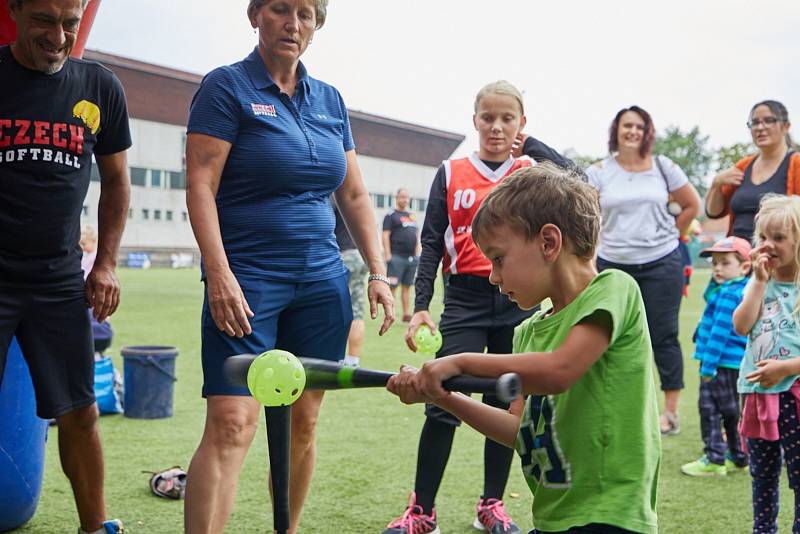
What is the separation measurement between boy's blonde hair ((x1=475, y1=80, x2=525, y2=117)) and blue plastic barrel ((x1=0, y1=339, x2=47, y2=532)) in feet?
7.61

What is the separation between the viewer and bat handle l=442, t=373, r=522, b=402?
5.96ft

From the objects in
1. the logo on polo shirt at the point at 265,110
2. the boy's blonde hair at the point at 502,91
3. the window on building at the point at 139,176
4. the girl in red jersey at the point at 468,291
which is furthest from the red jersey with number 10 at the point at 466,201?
the window on building at the point at 139,176

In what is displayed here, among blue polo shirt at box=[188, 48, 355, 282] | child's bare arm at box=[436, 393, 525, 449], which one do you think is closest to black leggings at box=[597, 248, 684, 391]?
blue polo shirt at box=[188, 48, 355, 282]

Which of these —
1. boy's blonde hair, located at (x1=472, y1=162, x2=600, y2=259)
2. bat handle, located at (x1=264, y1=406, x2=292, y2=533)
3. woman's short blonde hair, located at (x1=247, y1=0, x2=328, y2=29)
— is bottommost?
bat handle, located at (x1=264, y1=406, x2=292, y2=533)

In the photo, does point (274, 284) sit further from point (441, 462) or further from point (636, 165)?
point (636, 165)

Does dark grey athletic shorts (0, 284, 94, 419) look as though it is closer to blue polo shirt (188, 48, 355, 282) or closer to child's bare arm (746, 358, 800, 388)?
blue polo shirt (188, 48, 355, 282)

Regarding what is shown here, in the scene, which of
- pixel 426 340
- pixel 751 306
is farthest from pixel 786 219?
pixel 426 340

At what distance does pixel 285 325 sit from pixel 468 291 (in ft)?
3.54

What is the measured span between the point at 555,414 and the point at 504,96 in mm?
2094

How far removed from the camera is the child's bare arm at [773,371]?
3539 mm

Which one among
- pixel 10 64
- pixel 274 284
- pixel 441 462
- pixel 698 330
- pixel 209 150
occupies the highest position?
pixel 10 64

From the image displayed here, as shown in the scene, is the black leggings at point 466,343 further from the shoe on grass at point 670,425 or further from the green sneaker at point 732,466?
the shoe on grass at point 670,425

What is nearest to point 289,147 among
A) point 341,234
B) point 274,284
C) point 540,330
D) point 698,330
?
point 274,284

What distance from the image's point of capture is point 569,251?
7.22 ft
